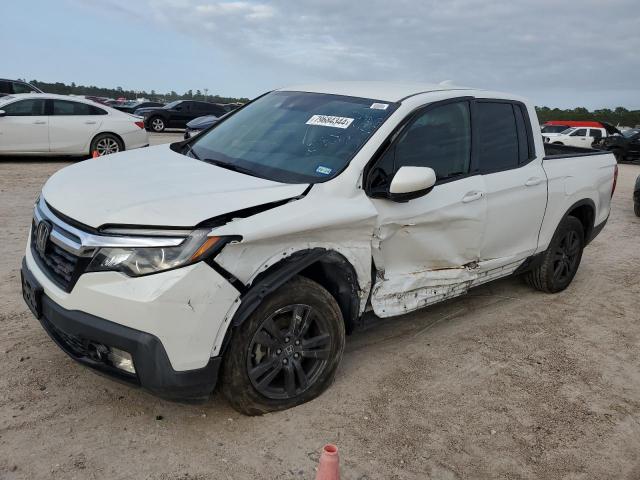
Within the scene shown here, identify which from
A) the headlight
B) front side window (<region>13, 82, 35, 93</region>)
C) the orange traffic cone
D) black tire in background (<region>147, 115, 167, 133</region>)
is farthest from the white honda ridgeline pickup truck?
black tire in background (<region>147, 115, 167, 133</region>)

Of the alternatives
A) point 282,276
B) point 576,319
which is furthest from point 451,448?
point 576,319

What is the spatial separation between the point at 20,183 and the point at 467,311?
300 inches

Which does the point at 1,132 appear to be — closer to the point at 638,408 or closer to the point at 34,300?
the point at 34,300

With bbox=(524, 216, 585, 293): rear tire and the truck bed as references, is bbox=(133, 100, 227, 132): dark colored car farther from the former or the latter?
bbox=(524, 216, 585, 293): rear tire

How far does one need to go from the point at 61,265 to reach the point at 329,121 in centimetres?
186

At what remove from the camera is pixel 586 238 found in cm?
585

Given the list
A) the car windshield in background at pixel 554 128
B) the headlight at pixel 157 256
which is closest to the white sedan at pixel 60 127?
the headlight at pixel 157 256

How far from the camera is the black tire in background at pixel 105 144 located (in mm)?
12094

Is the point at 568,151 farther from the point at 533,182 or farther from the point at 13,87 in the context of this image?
the point at 13,87

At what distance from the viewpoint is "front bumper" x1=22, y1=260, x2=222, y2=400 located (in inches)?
105

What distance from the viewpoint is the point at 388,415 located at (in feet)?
10.9

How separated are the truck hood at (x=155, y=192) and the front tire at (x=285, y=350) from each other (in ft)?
1.72

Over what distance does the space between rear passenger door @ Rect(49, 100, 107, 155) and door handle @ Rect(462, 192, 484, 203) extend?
994 centimetres

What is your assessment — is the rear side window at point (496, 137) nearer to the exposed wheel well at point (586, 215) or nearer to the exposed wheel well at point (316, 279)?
the exposed wheel well at point (586, 215)
